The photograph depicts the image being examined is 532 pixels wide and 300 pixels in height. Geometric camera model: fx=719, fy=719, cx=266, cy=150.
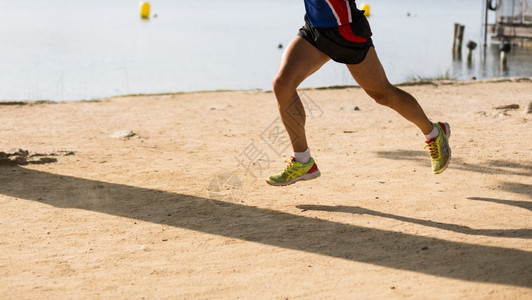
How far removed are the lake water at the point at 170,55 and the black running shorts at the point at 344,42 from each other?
927cm

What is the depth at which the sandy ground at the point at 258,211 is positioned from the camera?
3713mm

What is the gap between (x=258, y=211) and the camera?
16.4 feet

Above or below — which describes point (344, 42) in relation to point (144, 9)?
above

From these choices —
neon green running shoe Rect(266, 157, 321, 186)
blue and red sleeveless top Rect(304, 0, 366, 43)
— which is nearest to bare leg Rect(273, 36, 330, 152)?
blue and red sleeveless top Rect(304, 0, 366, 43)

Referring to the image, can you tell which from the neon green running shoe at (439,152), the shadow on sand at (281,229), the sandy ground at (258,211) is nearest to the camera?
the sandy ground at (258,211)

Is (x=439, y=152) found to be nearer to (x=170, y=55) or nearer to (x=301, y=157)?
(x=301, y=157)

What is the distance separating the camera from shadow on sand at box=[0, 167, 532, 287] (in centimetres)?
382

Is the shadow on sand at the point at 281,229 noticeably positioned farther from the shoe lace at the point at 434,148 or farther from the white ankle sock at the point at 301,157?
the shoe lace at the point at 434,148

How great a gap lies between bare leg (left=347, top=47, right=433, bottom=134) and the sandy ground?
0.66 m

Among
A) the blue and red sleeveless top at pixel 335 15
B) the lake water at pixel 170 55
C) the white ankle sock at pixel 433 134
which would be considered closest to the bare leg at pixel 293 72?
the blue and red sleeveless top at pixel 335 15

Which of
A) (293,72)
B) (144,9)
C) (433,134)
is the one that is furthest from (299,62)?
(144,9)

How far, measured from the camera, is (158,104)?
388 inches

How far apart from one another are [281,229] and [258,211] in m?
0.45

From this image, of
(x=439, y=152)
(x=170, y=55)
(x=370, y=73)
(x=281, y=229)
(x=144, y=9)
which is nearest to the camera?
(x=281, y=229)
